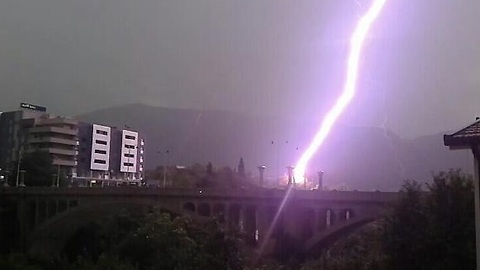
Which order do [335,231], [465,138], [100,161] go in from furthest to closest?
1. [100,161]
2. [335,231]
3. [465,138]

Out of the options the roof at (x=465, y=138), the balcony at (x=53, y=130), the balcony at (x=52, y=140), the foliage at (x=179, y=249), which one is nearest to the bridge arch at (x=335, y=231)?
the foliage at (x=179, y=249)

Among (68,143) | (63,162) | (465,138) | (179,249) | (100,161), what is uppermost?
(68,143)

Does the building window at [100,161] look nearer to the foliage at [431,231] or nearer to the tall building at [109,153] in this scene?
the tall building at [109,153]

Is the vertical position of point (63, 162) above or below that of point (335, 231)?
above

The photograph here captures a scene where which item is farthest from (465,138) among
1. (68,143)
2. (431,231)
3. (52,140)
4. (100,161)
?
(100,161)

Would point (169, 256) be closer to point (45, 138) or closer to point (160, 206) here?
point (160, 206)

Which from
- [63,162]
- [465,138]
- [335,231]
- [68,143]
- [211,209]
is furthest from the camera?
[68,143]

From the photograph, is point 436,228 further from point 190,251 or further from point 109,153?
point 109,153
